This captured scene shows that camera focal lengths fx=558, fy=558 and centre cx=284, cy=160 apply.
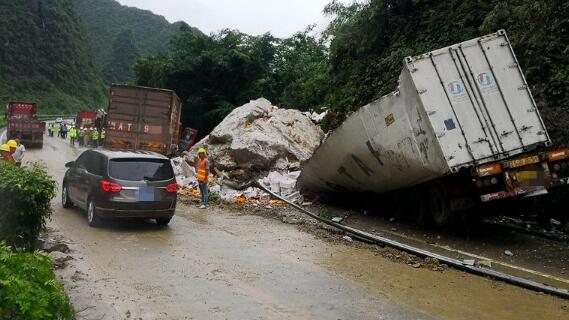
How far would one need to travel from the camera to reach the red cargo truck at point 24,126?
106 feet

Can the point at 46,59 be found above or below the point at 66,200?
above

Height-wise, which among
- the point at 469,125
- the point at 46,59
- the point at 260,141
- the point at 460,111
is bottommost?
the point at 469,125

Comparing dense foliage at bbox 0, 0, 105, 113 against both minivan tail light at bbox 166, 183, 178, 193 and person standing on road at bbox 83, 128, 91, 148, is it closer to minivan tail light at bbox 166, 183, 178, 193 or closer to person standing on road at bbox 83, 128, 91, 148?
person standing on road at bbox 83, 128, 91, 148

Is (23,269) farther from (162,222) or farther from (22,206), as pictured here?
(162,222)

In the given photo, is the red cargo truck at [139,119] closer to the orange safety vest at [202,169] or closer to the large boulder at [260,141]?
the large boulder at [260,141]

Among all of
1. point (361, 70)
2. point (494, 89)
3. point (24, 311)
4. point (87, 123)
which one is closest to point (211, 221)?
point (494, 89)

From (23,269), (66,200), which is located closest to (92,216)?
(66,200)

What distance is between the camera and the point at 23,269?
4211 millimetres

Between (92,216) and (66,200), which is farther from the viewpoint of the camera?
(66,200)

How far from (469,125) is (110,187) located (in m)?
6.48

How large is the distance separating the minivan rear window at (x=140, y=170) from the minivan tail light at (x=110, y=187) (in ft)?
0.47

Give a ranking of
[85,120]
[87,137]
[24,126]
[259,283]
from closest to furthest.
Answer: [259,283], [24,126], [87,137], [85,120]

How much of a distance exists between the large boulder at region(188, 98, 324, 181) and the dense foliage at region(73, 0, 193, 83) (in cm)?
6765

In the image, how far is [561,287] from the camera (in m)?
7.34
